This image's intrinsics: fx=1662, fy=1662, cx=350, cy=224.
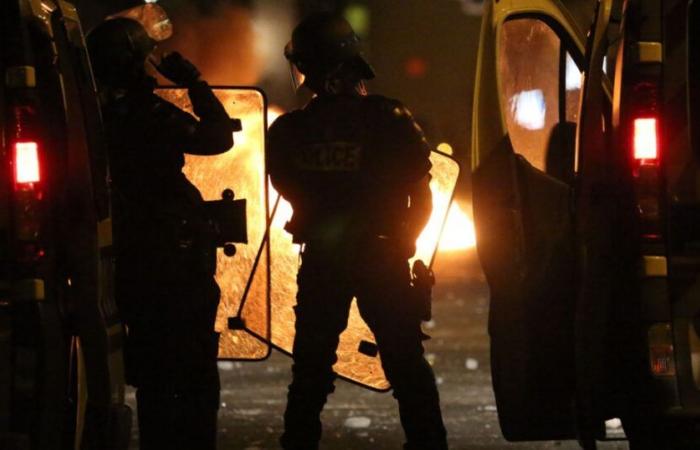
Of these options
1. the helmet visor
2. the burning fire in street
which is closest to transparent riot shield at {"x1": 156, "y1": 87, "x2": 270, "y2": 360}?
the burning fire in street

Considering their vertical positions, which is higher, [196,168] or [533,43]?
[533,43]

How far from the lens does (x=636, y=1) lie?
5.54 m

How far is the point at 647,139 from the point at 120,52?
2.14 metres

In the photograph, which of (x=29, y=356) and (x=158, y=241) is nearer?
(x=29, y=356)

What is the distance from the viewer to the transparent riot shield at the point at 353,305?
24.2 ft

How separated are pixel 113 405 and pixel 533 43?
8.38 ft

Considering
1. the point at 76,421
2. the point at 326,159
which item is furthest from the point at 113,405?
the point at 326,159

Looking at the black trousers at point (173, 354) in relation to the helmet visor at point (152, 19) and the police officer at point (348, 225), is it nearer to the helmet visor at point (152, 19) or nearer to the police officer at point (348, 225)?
the police officer at point (348, 225)

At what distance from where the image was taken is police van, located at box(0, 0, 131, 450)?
5480 millimetres

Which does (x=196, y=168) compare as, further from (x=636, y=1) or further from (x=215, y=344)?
(x=636, y=1)

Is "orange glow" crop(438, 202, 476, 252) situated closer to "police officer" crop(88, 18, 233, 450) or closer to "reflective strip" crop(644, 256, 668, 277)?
"police officer" crop(88, 18, 233, 450)

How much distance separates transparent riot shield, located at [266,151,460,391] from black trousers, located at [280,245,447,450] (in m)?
0.64

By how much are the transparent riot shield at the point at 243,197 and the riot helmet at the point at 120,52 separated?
0.85 metres

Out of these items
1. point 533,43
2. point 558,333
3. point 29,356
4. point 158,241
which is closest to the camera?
point 29,356
